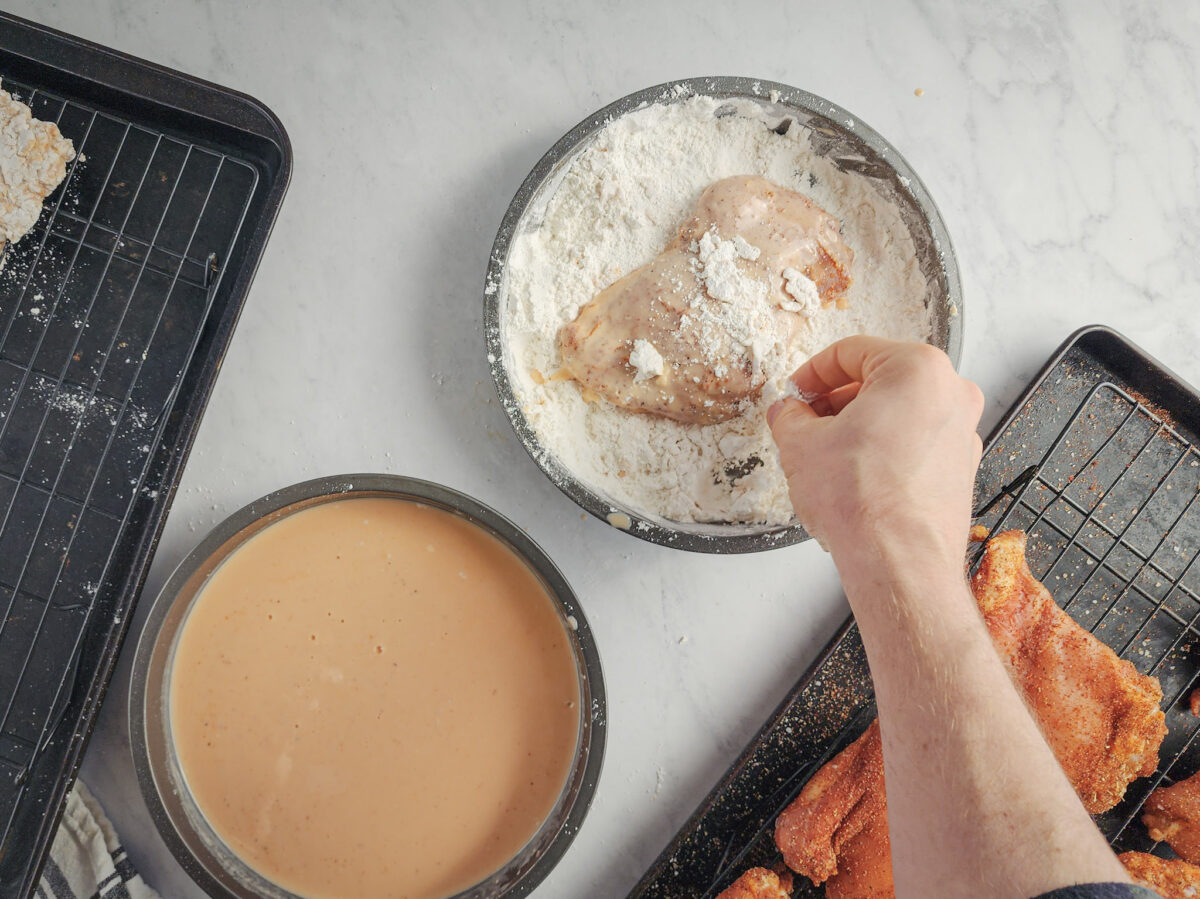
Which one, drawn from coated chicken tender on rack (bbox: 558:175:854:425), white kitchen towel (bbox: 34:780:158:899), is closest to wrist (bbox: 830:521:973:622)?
coated chicken tender on rack (bbox: 558:175:854:425)

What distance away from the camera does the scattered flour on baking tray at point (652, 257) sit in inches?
58.7

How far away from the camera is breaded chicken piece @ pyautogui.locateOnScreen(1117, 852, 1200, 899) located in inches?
58.8

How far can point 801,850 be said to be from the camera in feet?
4.86

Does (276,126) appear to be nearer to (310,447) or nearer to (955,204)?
(310,447)

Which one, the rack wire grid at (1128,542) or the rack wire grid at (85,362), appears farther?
the rack wire grid at (1128,542)

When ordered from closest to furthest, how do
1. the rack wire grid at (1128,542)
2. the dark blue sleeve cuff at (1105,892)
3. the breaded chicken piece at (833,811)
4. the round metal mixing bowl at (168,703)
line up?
1. the dark blue sleeve cuff at (1105,892)
2. the round metal mixing bowl at (168,703)
3. the breaded chicken piece at (833,811)
4. the rack wire grid at (1128,542)

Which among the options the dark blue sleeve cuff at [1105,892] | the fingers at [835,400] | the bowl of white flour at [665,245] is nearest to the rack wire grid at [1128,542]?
the bowl of white flour at [665,245]

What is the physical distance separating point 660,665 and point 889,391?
2.59ft

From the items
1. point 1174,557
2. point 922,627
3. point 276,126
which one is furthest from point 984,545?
point 276,126

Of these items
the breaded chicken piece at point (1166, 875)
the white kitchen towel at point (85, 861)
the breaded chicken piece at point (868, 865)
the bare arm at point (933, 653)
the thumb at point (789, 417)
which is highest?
the thumb at point (789, 417)

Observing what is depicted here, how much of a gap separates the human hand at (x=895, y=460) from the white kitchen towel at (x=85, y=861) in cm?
142

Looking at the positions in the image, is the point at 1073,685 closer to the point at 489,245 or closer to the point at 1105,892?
the point at 1105,892

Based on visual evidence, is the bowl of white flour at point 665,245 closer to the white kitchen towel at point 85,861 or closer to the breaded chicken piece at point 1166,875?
the breaded chicken piece at point 1166,875

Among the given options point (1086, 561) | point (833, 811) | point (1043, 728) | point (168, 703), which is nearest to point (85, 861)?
point (168, 703)
